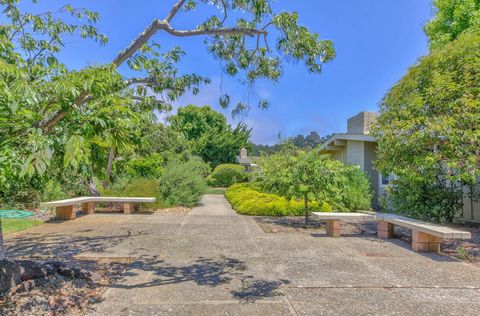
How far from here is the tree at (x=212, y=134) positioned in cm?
3491

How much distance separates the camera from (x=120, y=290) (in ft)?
13.5

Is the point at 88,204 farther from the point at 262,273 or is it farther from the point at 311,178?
the point at 262,273

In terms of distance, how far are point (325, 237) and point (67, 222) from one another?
7.17m

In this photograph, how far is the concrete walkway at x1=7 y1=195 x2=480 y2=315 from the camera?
3.68 meters

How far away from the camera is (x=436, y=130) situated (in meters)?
6.64

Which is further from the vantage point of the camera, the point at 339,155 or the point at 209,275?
the point at 339,155

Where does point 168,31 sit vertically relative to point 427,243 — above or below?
above

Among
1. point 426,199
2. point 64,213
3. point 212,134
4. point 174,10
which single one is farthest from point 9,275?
point 212,134

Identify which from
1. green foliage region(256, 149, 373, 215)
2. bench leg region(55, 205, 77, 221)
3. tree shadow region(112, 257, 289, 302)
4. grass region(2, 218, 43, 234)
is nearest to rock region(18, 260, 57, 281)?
tree shadow region(112, 257, 289, 302)

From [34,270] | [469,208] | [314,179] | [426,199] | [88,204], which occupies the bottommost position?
[34,270]

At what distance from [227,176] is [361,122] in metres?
12.7

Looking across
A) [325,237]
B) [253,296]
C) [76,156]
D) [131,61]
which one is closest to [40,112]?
[76,156]

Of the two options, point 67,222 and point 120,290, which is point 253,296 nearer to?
point 120,290

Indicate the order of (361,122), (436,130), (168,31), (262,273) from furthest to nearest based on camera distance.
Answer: (361,122) → (436,130) → (262,273) → (168,31)
